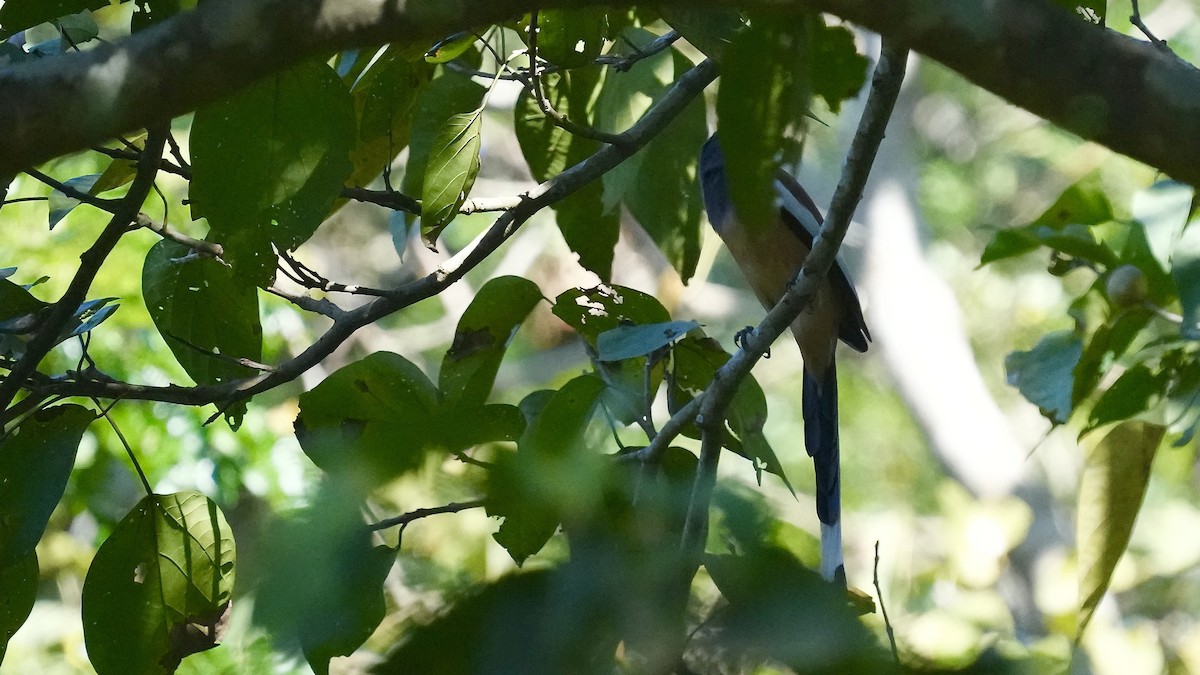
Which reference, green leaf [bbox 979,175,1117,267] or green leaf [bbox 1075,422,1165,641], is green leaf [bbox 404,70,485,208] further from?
green leaf [bbox 1075,422,1165,641]

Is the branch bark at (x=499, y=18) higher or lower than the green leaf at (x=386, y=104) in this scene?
lower

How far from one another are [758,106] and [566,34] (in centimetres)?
66

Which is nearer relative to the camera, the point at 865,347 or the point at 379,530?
the point at 379,530

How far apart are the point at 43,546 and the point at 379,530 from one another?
13.4ft

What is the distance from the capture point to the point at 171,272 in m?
1.50

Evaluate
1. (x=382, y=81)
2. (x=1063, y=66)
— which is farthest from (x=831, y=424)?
(x=1063, y=66)

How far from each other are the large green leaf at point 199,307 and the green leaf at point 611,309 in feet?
1.46

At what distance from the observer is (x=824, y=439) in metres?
2.44

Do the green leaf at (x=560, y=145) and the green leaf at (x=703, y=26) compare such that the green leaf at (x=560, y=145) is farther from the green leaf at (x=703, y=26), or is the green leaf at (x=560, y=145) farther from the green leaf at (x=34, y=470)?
the green leaf at (x=34, y=470)

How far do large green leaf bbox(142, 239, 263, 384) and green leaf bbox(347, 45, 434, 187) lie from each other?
0.25 metres

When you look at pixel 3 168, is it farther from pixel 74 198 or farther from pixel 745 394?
pixel 745 394

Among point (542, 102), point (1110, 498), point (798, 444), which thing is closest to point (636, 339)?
point (542, 102)

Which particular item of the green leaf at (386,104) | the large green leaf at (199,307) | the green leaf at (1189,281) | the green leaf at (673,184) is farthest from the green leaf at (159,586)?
the green leaf at (1189,281)

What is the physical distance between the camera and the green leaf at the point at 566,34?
1.35 meters
